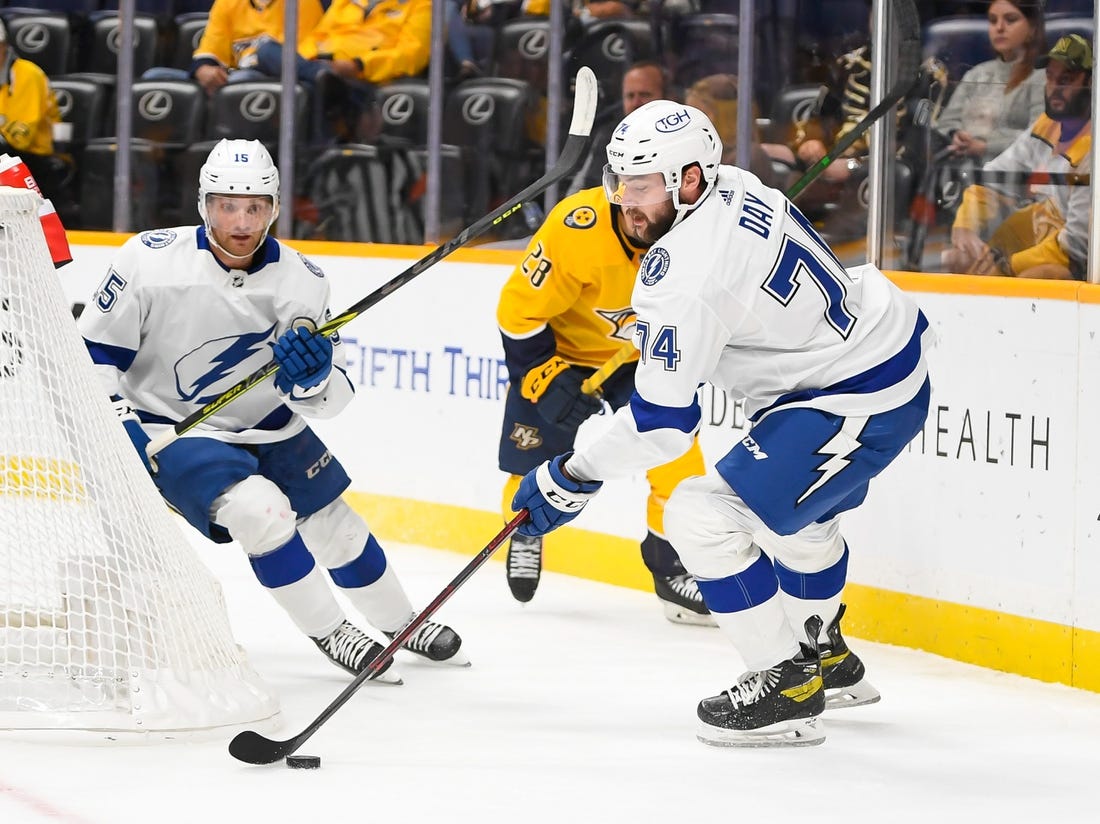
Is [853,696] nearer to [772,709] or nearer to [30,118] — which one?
[772,709]

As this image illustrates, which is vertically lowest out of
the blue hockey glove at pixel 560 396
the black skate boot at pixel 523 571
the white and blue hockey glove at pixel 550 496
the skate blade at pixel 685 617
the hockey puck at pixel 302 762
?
the skate blade at pixel 685 617

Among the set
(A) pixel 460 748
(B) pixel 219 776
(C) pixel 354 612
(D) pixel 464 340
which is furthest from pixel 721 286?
(D) pixel 464 340

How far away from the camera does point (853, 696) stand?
3461 millimetres

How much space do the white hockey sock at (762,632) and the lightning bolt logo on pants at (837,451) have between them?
0.19 m

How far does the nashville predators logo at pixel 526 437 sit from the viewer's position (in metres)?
4.51

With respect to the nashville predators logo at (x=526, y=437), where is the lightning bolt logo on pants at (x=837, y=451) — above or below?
above

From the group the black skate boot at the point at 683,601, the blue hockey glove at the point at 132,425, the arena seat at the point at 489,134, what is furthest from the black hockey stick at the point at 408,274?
the arena seat at the point at 489,134

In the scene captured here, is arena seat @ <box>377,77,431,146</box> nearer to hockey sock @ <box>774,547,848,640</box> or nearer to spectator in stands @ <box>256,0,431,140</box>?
spectator in stands @ <box>256,0,431,140</box>

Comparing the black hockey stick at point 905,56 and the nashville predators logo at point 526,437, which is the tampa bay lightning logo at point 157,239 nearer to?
the nashville predators logo at point 526,437

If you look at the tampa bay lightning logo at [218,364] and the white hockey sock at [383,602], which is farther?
the white hockey sock at [383,602]

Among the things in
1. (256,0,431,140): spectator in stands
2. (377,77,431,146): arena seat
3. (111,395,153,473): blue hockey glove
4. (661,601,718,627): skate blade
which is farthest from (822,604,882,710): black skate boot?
(256,0,431,140): spectator in stands

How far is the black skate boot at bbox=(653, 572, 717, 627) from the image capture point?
4.37m

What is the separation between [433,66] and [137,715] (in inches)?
119

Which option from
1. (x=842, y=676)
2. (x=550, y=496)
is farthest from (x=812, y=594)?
(x=550, y=496)
